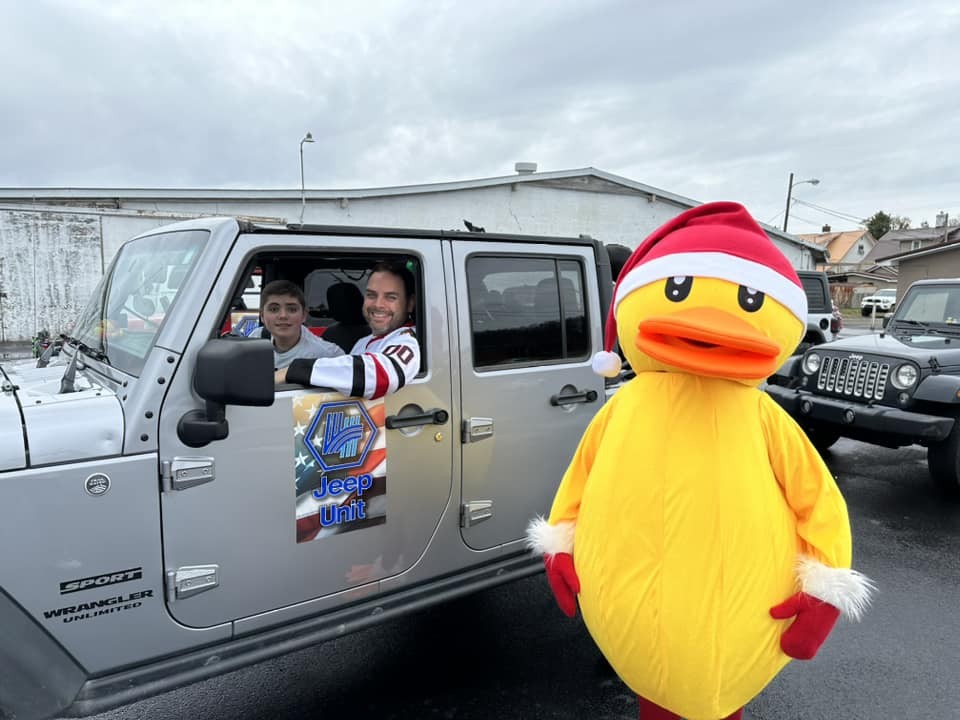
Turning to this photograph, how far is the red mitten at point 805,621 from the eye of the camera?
1.68 meters

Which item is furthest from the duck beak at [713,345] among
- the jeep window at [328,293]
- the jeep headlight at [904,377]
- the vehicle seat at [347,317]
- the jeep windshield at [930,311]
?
the jeep windshield at [930,311]

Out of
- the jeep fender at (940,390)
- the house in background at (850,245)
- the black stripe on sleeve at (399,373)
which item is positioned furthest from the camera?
the house in background at (850,245)

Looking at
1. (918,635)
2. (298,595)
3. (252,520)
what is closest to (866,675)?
(918,635)

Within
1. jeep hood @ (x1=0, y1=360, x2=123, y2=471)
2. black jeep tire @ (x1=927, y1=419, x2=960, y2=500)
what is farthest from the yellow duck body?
black jeep tire @ (x1=927, y1=419, x2=960, y2=500)

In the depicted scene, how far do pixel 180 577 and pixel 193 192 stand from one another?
1466 centimetres

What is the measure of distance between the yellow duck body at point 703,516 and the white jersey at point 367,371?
895 mm

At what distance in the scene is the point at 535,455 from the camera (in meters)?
2.92

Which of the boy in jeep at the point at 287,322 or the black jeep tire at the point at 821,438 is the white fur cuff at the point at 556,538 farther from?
the black jeep tire at the point at 821,438

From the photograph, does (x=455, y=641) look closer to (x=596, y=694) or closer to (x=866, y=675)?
(x=596, y=694)

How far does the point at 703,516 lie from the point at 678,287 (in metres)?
0.63

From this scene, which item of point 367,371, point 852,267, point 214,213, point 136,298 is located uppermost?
point 852,267

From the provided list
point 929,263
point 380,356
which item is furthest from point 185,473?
point 929,263

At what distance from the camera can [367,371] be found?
2.29 metres

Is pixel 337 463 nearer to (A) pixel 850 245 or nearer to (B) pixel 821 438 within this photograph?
(B) pixel 821 438
